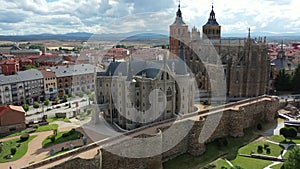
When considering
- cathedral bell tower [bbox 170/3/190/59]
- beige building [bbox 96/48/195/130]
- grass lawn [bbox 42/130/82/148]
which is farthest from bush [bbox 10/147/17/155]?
cathedral bell tower [bbox 170/3/190/59]

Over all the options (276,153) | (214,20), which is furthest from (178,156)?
(214,20)

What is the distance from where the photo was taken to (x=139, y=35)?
126 feet

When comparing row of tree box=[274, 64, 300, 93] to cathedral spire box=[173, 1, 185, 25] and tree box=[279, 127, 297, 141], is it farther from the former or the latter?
tree box=[279, 127, 297, 141]

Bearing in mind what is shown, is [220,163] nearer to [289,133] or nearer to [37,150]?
[289,133]

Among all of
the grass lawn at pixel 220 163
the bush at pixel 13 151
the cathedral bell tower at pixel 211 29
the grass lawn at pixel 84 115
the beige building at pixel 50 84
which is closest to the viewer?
the grass lawn at pixel 220 163

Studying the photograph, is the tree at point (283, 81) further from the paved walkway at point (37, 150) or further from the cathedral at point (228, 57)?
the paved walkway at point (37, 150)

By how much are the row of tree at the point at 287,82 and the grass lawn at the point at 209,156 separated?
2744cm

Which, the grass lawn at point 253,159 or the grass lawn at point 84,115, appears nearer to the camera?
the grass lawn at point 253,159

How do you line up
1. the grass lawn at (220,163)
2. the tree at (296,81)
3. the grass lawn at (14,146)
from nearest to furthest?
the grass lawn at (220,163)
the grass lawn at (14,146)
the tree at (296,81)

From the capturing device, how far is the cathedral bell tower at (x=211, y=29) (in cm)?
6531

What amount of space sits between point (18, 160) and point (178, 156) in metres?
19.7

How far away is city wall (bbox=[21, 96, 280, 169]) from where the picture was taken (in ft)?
80.5

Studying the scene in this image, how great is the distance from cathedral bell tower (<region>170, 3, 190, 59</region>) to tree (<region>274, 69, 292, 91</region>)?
73.4 ft

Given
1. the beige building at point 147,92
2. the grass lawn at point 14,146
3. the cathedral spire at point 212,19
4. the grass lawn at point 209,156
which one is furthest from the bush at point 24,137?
the cathedral spire at point 212,19
